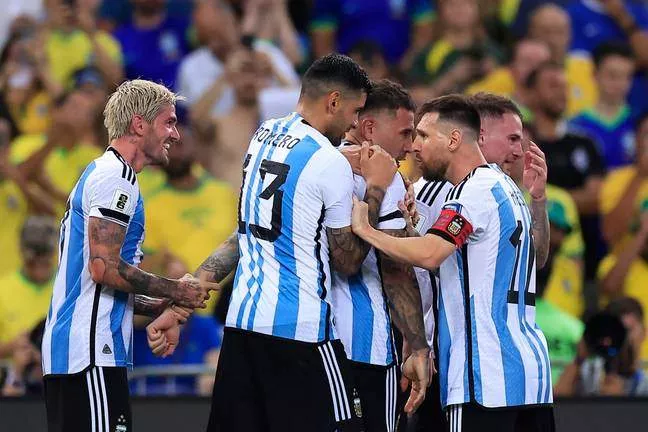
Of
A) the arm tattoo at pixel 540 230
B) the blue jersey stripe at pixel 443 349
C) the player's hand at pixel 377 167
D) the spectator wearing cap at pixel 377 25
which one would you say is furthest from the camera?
the spectator wearing cap at pixel 377 25

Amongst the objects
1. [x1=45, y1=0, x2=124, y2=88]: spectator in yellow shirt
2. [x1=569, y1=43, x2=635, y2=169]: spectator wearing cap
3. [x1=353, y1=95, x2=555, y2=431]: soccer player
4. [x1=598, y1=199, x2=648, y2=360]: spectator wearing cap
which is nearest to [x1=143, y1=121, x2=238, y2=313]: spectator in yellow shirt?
[x1=45, y1=0, x2=124, y2=88]: spectator in yellow shirt

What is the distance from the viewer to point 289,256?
5.68m

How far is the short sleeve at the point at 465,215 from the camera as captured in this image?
569 cm

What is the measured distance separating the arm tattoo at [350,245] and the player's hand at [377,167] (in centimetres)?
4

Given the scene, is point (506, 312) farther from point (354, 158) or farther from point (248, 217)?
point (248, 217)

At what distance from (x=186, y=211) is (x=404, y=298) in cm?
428

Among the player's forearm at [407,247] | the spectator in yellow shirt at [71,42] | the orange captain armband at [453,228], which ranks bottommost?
the player's forearm at [407,247]

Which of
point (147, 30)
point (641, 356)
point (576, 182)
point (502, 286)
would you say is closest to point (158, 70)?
point (147, 30)

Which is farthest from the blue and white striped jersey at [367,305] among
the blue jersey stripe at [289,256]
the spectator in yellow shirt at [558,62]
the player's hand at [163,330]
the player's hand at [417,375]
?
the spectator in yellow shirt at [558,62]

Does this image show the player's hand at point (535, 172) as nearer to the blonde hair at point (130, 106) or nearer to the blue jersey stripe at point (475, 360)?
the blue jersey stripe at point (475, 360)

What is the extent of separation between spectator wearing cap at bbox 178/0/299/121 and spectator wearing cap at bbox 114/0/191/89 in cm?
25

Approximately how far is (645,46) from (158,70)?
4288 mm

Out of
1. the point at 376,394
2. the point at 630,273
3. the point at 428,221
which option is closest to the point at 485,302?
the point at 376,394

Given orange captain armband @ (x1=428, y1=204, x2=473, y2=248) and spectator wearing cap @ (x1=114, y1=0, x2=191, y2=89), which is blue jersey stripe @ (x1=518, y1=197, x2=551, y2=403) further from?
spectator wearing cap @ (x1=114, y1=0, x2=191, y2=89)
